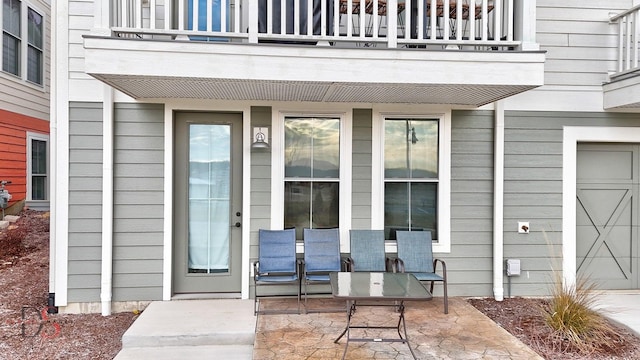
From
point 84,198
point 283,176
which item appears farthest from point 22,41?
point 283,176

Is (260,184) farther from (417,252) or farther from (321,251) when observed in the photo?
(417,252)

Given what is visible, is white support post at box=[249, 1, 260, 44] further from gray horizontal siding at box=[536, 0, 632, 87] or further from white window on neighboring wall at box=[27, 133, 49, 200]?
white window on neighboring wall at box=[27, 133, 49, 200]

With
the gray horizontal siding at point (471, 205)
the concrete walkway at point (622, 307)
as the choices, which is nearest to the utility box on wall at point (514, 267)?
the gray horizontal siding at point (471, 205)

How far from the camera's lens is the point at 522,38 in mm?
3781

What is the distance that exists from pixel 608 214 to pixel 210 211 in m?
4.88

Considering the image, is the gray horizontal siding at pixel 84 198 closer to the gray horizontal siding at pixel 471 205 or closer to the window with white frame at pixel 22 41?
the gray horizontal siding at pixel 471 205

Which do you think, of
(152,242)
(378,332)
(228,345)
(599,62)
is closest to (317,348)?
(378,332)

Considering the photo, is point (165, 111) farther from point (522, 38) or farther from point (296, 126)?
point (522, 38)

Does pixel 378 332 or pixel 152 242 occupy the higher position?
pixel 152 242

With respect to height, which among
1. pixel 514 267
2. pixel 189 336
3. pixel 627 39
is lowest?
pixel 189 336

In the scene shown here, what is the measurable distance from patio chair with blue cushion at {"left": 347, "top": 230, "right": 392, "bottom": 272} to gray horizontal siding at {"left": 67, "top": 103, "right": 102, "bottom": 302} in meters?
2.79

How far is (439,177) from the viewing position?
470cm

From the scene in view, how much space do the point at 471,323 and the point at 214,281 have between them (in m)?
2.81

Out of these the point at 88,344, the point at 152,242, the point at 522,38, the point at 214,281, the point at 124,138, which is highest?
the point at 522,38
